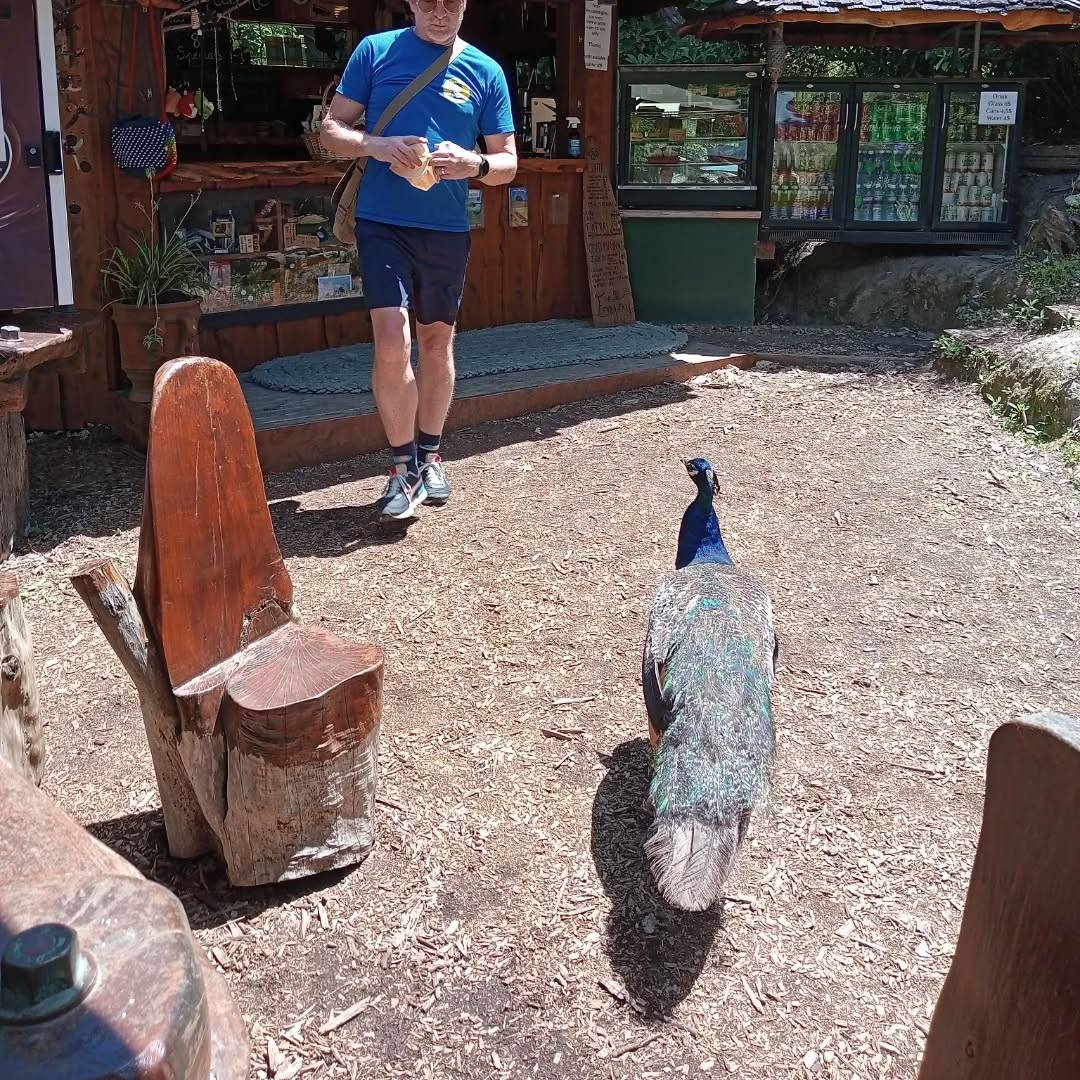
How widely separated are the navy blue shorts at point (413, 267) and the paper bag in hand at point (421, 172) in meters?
0.29

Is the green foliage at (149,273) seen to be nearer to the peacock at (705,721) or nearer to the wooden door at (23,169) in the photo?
the wooden door at (23,169)

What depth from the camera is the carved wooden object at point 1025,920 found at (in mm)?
1066

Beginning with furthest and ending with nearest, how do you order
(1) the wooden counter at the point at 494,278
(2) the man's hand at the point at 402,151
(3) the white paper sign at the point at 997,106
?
1. (3) the white paper sign at the point at 997,106
2. (1) the wooden counter at the point at 494,278
3. (2) the man's hand at the point at 402,151

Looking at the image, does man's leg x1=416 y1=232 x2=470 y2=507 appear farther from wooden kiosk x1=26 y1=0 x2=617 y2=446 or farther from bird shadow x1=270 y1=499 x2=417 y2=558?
wooden kiosk x1=26 y1=0 x2=617 y2=446

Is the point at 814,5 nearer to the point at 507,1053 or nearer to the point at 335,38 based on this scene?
the point at 335,38

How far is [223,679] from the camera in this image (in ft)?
8.66

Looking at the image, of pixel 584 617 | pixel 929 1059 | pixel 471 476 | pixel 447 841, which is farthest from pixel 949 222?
pixel 929 1059

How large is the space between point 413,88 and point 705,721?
301 centimetres

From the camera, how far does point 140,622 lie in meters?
2.55

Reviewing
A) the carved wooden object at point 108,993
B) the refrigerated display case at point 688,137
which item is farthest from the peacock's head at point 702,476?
the refrigerated display case at point 688,137

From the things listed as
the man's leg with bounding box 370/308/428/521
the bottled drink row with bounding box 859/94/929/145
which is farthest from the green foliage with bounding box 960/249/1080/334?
the man's leg with bounding box 370/308/428/521

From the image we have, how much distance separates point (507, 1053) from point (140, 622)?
1.18 metres

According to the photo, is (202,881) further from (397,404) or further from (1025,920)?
(397,404)

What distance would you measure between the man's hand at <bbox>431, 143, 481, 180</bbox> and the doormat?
6.51 feet
